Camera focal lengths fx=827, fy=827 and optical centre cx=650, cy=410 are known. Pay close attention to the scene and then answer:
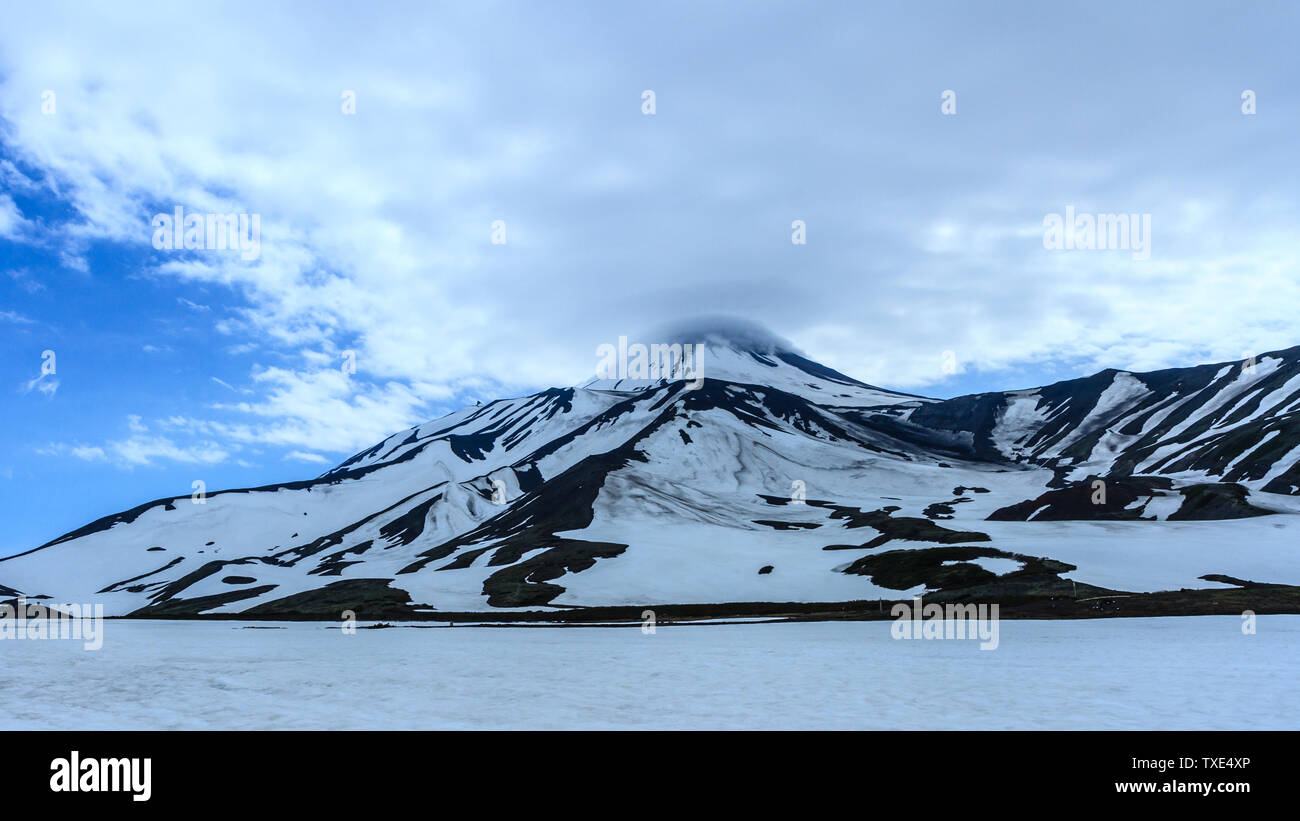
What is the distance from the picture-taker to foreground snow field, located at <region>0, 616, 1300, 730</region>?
2338cm

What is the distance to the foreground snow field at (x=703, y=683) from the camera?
76.7 feet

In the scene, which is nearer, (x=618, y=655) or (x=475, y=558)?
(x=618, y=655)

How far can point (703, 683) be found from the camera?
32250 mm

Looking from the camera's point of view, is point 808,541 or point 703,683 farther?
point 808,541

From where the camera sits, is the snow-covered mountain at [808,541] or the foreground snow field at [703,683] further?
the snow-covered mountain at [808,541]

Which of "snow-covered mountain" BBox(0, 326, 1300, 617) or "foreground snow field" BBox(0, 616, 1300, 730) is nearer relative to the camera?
"foreground snow field" BBox(0, 616, 1300, 730)

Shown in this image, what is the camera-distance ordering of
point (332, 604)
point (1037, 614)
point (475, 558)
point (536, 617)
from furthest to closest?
point (475, 558) → point (332, 604) → point (536, 617) → point (1037, 614)

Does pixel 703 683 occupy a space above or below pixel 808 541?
above

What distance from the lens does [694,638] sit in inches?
2269
